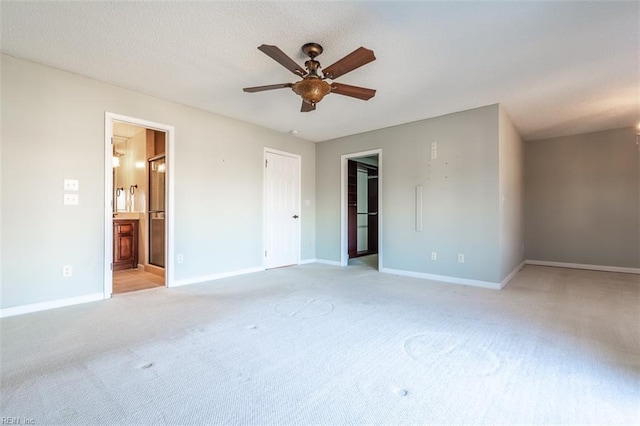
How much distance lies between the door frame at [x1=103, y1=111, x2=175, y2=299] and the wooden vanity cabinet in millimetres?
1812

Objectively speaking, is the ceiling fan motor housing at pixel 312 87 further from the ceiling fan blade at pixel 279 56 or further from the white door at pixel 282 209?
the white door at pixel 282 209

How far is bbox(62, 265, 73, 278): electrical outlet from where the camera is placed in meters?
3.17

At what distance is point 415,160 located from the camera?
4.80 meters

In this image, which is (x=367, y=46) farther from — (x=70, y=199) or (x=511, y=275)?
(x=511, y=275)

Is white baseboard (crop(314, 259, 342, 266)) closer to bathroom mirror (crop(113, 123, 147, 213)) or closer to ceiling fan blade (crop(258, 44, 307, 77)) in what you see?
bathroom mirror (crop(113, 123, 147, 213))

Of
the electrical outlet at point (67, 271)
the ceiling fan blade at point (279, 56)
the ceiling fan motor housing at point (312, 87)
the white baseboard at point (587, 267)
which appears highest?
the ceiling fan blade at point (279, 56)

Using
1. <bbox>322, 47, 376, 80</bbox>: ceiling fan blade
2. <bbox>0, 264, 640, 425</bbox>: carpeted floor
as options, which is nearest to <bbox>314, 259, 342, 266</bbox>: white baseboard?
<bbox>0, 264, 640, 425</bbox>: carpeted floor

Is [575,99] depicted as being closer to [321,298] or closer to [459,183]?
[459,183]

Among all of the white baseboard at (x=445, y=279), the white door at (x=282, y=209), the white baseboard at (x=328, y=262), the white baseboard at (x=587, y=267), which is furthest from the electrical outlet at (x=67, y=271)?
the white baseboard at (x=587, y=267)

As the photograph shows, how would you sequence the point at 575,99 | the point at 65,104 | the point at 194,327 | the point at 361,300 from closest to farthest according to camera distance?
the point at 194,327 < the point at 65,104 < the point at 361,300 < the point at 575,99

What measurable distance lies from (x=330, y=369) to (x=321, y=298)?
160cm

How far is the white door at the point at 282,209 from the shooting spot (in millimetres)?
5328

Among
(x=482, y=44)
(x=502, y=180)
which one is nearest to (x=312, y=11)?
(x=482, y=44)

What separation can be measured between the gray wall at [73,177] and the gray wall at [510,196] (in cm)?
408
